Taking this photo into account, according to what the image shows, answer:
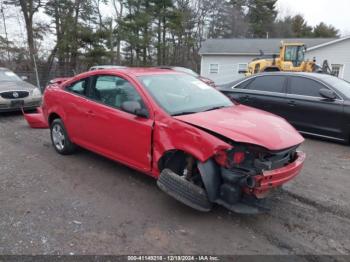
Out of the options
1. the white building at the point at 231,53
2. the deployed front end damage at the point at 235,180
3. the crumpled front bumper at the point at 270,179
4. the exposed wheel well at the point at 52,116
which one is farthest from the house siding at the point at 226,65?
the deployed front end damage at the point at 235,180

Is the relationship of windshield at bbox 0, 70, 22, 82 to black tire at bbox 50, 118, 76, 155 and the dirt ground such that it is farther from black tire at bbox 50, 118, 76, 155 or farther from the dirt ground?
the dirt ground

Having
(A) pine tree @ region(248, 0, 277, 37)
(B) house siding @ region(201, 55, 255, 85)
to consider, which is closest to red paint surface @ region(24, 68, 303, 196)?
(B) house siding @ region(201, 55, 255, 85)

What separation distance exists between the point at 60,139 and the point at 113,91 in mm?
1750

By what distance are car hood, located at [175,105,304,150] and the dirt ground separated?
925 millimetres

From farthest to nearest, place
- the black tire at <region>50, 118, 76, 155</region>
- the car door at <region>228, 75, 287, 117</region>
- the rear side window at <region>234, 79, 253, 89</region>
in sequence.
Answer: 1. the rear side window at <region>234, 79, 253, 89</region>
2. the car door at <region>228, 75, 287, 117</region>
3. the black tire at <region>50, 118, 76, 155</region>

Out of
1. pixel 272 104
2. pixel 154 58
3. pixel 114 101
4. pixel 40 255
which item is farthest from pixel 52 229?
pixel 154 58

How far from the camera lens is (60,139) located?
18.4ft

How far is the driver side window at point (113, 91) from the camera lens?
13.8ft

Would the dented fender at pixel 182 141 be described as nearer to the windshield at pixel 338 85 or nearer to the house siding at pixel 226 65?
the windshield at pixel 338 85

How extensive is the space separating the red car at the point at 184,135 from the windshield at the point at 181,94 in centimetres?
1

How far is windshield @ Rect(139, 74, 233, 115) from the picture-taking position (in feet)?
13.0

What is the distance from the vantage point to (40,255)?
2861 millimetres

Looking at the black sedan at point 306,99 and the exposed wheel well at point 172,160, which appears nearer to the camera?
the exposed wheel well at point 172,160

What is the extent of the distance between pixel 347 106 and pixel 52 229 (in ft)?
19.0
